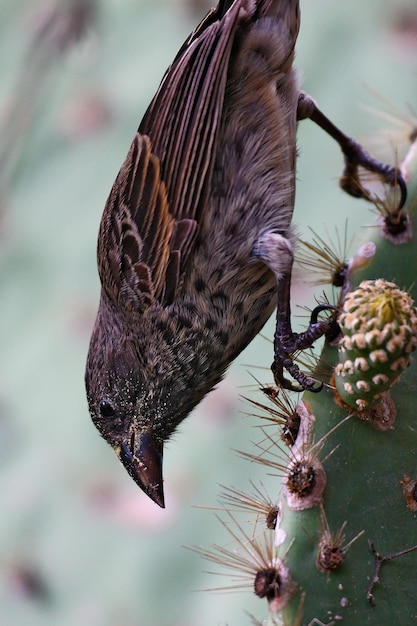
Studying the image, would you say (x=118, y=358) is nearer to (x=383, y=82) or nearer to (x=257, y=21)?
(x=257, y=21)

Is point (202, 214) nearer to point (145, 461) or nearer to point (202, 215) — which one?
point (202, 215)

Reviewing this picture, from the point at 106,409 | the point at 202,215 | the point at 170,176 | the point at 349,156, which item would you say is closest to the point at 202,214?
the point at 202,215

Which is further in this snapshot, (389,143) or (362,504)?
(389,143)

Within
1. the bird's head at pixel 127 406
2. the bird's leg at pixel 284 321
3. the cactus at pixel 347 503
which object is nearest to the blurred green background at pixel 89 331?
the bird's head at pixel 127 406

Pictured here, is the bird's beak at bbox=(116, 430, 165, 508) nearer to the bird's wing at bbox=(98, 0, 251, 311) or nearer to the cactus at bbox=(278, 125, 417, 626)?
the bird's wing at bbox=(98, 0, 251, 311)

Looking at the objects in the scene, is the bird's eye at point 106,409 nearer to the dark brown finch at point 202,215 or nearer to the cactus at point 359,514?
the dark brown finch at point 202,215

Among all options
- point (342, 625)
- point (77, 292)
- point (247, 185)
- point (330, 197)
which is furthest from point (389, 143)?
point (77, 292)
